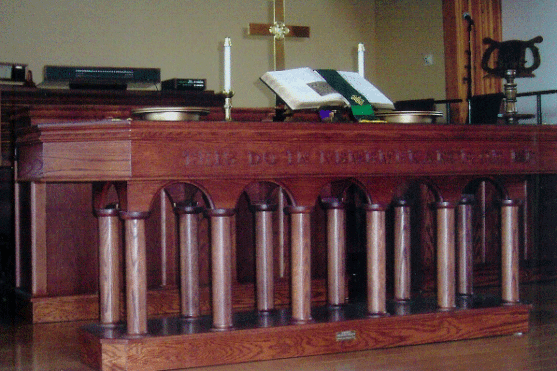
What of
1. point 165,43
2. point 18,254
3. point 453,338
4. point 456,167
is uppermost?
point 165,43

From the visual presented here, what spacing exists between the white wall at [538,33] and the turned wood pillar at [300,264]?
14.1 feet

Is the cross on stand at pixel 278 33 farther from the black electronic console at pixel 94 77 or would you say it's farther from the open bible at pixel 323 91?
the black electronic console at pixel 94 77

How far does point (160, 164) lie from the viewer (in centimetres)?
300

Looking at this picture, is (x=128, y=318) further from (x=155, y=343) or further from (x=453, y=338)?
(x=453, y=338)

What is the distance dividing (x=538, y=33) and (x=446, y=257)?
4.27 meters

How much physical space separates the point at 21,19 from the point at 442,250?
5.12 metres

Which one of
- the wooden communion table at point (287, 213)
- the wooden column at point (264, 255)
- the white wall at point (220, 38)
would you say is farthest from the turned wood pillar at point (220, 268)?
the white wall at point (220, 38)

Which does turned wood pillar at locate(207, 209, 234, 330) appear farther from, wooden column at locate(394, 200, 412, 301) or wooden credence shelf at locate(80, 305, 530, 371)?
wooden column at locate(394, 200, 412, 301)

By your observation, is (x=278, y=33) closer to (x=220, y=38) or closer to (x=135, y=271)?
(x=135, y=271)

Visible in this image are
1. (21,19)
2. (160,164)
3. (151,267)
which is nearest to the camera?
(160,164)

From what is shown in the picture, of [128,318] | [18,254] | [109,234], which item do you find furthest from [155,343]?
[18,254]

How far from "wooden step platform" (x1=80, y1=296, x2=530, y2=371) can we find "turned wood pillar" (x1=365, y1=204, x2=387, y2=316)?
6 centimetres

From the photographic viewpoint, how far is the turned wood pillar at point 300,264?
3273mm

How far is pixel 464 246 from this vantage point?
3857 millimetres
